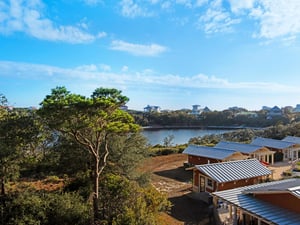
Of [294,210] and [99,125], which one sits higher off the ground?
[99,125]

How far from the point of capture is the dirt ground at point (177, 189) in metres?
12.8

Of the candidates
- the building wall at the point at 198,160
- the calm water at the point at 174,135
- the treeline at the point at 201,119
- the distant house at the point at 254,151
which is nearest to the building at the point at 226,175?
the building wall at the point at 198,160

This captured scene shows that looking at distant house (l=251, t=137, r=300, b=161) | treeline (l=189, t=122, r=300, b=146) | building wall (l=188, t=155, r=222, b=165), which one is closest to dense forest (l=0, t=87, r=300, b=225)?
building wall (l=188, t=155, r=222, b=165)

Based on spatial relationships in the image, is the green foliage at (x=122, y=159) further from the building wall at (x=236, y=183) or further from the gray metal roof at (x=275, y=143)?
the gray metal roof at (x=275, y=143)

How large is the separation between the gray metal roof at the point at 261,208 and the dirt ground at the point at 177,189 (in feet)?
8.29

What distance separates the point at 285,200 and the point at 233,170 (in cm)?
724

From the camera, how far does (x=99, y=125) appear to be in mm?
10242

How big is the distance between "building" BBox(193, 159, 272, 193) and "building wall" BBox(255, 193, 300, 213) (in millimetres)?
5475

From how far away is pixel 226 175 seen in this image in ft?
51.8

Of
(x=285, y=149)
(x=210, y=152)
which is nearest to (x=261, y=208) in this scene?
(x=210, y=152)

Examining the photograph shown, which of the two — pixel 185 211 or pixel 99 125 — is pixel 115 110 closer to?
pixel 99 125

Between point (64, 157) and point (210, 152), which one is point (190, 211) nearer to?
point (64, 157)

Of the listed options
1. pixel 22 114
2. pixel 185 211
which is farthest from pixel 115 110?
pixel 185 211

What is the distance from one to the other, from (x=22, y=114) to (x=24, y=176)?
5.00 m
